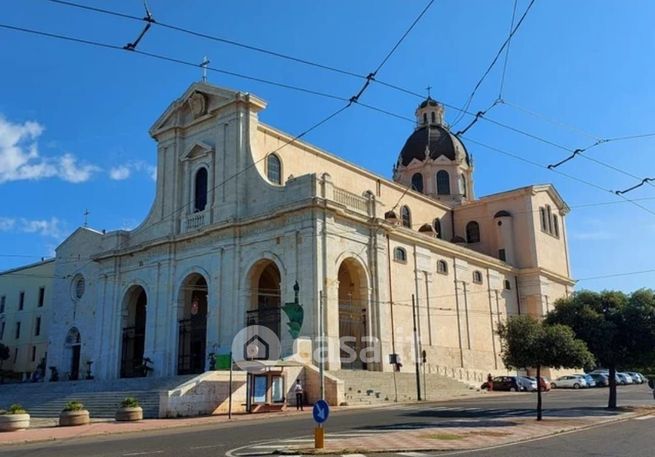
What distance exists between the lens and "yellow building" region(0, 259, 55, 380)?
5450 cm

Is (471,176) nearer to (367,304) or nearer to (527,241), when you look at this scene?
(527,241)

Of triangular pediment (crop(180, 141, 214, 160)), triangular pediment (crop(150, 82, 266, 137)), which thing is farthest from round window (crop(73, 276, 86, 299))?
triangular pediment (crop(180, 141, 214, 160))

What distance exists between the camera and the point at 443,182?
6069cm

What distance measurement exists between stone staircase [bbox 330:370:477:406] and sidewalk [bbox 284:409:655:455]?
10.1m

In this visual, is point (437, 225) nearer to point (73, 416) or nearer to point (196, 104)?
point (196, 104)

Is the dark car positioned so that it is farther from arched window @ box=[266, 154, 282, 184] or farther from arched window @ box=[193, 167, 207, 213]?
arched window @ box=[193, 167, 207, 213]

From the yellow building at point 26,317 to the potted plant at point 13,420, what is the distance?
34392 millimetres

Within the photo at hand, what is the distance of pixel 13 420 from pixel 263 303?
19.0m

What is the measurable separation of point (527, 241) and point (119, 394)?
37.7m

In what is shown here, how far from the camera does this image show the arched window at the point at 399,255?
39.3 metres

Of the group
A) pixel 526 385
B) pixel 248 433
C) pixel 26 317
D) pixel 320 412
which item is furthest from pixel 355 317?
pixel 26 317

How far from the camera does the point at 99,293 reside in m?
44.6

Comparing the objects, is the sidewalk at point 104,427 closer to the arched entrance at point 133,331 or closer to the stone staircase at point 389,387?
the stone staircase at point 389,387

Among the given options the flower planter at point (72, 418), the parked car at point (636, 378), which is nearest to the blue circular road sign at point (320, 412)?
the flower planter at point (72, 418)
